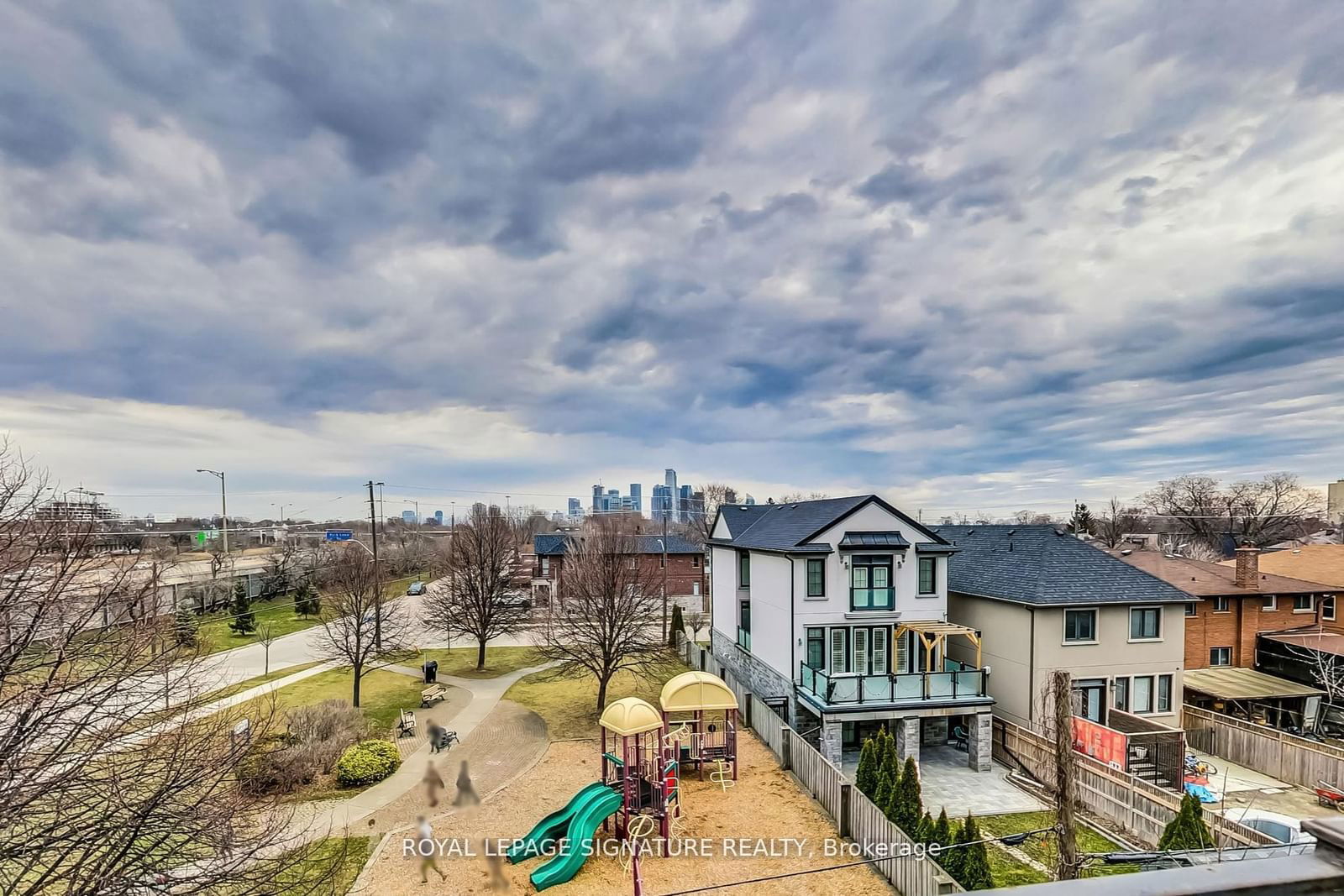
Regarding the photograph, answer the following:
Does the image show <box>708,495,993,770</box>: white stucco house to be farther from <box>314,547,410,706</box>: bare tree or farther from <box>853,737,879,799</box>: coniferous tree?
<box>314,547,410,706</box>: bare tree

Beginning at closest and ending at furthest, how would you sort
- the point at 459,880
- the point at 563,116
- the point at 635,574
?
1. the point at 563,116
2. the point at 459,880
3. the point at 635,574

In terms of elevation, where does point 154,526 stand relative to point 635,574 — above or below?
above

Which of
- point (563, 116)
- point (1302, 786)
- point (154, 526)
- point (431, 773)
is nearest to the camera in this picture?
point (431, 773)

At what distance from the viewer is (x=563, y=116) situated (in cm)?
641

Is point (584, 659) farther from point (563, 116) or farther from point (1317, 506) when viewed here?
point (1317, 506)

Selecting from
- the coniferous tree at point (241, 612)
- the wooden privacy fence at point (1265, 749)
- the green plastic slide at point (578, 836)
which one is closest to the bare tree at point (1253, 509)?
the wooden privacy fence at point (1265, 749)

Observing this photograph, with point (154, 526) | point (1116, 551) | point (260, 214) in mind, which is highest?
point (260, 214)

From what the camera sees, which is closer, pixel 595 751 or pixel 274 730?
pixel 274 730

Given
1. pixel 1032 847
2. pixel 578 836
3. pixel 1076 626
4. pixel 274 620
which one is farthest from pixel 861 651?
pixel 274 620

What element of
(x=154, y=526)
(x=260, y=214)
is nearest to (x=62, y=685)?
(x=154, y=526)

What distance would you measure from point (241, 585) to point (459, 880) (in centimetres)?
3019

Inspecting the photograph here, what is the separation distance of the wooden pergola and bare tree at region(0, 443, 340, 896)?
15.2 m

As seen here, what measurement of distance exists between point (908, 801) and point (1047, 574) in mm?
9822

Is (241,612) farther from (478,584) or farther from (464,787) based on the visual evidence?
(464,787)
